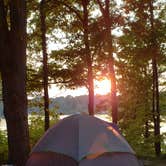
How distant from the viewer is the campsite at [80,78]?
349 inches

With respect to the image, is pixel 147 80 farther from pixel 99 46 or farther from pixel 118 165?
pixel 118 165

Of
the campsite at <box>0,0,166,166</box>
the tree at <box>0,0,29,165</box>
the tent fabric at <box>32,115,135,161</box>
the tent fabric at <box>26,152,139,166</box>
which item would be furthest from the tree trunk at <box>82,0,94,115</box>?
the tent fabric at <box>26,152,139,166</box>

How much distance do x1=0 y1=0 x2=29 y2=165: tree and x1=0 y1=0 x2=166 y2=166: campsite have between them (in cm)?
3

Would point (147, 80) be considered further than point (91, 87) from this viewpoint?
Yes

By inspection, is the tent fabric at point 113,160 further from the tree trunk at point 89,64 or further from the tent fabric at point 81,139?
the tree trunk at point 89,64

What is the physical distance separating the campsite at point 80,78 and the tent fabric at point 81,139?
0.02m

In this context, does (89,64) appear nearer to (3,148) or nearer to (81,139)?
(3,148)

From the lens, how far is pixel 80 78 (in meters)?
18.5

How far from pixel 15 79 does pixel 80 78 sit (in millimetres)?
8581

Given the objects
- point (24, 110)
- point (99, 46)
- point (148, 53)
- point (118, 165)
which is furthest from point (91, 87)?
point (118, 165)

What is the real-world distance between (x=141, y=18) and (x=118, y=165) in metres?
10.3

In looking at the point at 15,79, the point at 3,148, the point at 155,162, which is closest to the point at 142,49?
the point at 155,162

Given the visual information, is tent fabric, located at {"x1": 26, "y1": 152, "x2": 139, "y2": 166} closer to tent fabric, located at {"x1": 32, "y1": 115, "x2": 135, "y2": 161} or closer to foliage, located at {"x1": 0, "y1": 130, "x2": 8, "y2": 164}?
tent fabric, located at {"x1": 32, "y1": 115, "x2": 135, "y2": 161}

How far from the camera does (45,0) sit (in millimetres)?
16812
